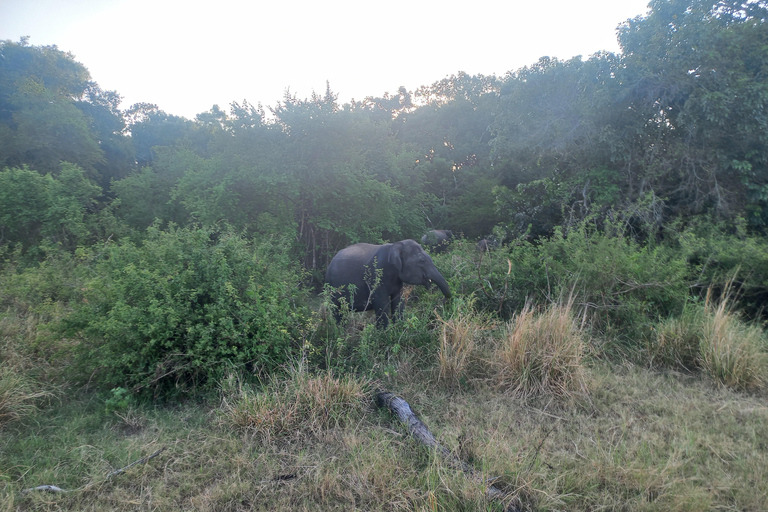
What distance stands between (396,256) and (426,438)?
3766 millimetres

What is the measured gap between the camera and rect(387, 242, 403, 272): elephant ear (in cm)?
696

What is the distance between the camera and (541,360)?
4.64 meters

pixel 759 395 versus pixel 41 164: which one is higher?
pixel 41 164

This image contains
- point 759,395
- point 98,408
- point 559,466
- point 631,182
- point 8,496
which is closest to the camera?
point 8,496

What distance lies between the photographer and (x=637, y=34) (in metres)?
11.2

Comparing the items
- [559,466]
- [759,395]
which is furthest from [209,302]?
[759,395]

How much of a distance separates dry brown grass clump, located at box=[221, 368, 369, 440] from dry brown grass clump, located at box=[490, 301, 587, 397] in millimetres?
1606

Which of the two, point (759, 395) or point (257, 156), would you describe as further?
point (257, 156)

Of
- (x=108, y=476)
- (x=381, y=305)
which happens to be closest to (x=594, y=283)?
(x=381, y=305)

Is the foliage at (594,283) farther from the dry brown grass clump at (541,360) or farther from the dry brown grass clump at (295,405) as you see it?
the dry brown grass clump at (295,405)

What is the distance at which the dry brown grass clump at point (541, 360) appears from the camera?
14.9ft

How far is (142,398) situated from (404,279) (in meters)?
3.89

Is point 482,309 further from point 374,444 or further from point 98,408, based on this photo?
point 98,408

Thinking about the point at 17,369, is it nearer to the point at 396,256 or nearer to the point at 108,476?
the point at 108,476
